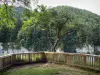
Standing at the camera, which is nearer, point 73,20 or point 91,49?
point 73,20

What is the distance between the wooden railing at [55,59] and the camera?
12422mm

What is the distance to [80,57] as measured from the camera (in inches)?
525

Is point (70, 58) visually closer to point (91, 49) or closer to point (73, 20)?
point (73, 20)

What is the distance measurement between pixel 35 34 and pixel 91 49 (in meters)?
16.8

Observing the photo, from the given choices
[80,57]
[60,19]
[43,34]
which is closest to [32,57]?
[80,57]

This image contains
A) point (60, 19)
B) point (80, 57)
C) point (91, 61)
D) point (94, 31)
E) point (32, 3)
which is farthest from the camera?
point (94, 31)

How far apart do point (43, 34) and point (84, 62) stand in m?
32.5

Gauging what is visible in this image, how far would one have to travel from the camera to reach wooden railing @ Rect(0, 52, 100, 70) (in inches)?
489

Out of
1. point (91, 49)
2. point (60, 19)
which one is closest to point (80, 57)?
point (60, 19)

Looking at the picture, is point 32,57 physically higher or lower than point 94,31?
lower

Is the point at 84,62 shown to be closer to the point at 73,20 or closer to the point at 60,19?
the point at 60,19

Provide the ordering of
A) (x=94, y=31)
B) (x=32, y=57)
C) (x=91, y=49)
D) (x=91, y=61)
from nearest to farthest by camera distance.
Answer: (x=91, y=61), (x=32, y=57), (x=94, y=31), (x=91, y=49)

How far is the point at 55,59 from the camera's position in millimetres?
15383

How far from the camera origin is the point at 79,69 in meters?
13.0
